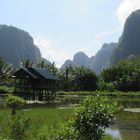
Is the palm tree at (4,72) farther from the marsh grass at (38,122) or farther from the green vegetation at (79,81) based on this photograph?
the marsh grass at (38,122)

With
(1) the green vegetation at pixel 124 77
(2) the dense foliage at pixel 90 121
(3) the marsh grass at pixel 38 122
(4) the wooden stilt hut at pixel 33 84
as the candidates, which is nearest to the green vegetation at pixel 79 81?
(1) the green vegetation at pixel 124 77

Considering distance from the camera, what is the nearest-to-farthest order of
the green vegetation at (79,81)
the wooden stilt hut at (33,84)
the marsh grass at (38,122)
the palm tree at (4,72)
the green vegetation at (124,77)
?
the marsh grass at (38,122) → the wooden stilt hut at (33,84) → the palm tree at (4,72) → the green vegetation at (124,77) → the green vegetation at (79,81)

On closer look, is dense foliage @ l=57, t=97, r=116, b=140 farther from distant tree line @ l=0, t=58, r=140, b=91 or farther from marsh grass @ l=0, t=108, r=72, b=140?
distant tree line @ l=0, t=58, r=140, b=91

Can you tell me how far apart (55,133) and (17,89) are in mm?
51137

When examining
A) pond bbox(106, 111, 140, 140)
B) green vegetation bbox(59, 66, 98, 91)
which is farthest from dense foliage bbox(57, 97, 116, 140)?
green vegetation bbox(59, 66, 98, 91)

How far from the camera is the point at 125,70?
317ft

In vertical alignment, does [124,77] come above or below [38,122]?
above

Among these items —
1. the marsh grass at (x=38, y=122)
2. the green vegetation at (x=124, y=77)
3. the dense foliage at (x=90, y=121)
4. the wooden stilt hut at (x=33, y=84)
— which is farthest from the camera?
the green vegetation at (x=124, y=77)

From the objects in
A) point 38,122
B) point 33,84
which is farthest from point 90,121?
point 33,84

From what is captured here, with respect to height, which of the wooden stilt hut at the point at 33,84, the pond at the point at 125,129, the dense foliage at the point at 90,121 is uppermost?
the wooden stilt hut at the point at 33,84

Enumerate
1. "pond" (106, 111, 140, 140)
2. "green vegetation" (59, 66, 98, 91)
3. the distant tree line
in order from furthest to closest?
"green vegetation" (59, 66, 98, 91) → the distant tree line → "pond" (106, 111, 140, 140)

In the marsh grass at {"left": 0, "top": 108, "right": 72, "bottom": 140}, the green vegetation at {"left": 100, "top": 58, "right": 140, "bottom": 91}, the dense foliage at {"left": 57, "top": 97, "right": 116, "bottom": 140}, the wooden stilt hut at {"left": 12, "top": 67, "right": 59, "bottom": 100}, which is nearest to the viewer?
the dense foliage at {"left": 57, "top": 97, "right": 116, "bottom": 140}

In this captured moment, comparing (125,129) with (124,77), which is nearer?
(125,129)

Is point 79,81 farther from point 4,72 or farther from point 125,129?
point 125,129
